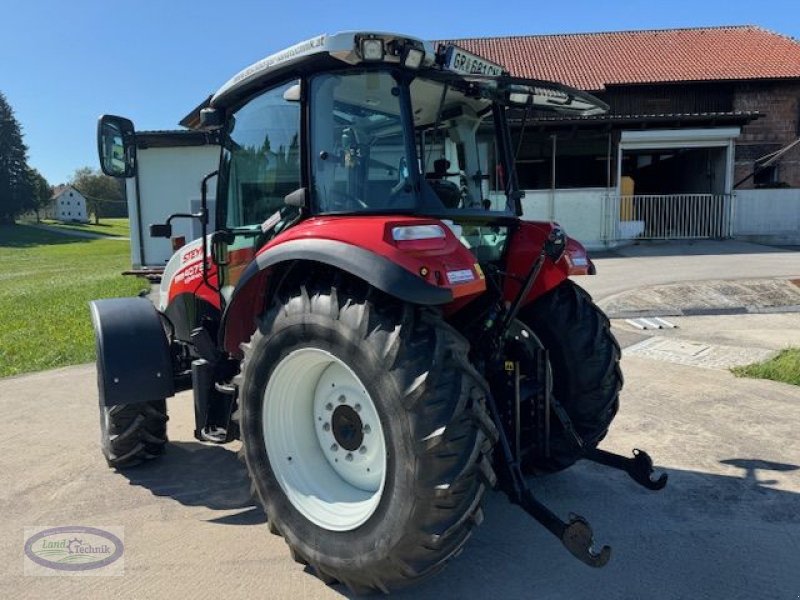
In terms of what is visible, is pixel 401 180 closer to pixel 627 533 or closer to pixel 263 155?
pixel 263 155

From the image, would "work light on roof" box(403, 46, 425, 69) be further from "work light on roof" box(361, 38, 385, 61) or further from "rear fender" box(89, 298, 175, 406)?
"rear fender" box(89, 298, 175, 406)

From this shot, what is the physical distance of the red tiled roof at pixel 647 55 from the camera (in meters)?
23.9

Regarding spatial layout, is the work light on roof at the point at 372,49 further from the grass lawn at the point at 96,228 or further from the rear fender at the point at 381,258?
the grass lawn at the point at 96,228

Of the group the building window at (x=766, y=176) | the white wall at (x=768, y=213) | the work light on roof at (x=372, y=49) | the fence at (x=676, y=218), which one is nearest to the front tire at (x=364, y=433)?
the work light on roof at (x=372, y=49)

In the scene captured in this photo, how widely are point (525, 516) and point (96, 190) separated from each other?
107913 millimetres

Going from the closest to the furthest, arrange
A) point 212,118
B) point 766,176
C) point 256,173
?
point 256,173
point 212,118
point 766,176

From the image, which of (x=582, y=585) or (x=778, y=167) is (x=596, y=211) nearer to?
(x=778, y=167)

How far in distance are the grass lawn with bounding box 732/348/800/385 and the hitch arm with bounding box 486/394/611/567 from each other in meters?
4.41

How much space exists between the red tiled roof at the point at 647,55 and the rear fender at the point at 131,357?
2171 centimetres

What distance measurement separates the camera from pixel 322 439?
312cm

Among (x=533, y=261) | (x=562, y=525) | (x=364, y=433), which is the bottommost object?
(x=562, y=525)

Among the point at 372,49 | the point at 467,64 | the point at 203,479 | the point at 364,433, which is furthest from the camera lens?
the point at 203,479

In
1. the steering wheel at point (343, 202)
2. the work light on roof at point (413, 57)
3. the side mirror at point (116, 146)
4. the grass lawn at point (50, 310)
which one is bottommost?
the grass lawn at point (50, 310)

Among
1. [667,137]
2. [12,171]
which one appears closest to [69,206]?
[12,171]
